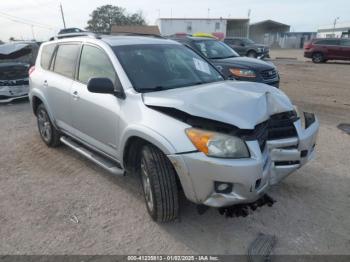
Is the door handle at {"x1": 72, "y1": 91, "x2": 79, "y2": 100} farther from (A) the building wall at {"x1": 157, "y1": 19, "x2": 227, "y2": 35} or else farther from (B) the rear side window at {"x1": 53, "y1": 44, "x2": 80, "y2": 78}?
(A) the building wall at {"x1": 157, "y1": 19, "x2": 227, "y2": 35}

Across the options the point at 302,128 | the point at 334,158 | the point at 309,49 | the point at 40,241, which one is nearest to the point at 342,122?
the point at 334,158

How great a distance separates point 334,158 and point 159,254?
3230 millimetres

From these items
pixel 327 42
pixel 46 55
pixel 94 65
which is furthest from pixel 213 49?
pixel 327 42

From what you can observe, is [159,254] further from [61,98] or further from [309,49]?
[309,49]

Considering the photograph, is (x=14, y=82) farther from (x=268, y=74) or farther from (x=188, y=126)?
(x=188, y=126)

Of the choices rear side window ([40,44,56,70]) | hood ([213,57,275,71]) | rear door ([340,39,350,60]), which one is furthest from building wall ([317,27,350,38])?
rear side window ([40,44,56,70])

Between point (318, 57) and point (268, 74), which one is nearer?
point (268, 74)

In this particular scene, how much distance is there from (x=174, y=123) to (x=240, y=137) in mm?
571

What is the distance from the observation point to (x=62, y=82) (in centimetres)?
445

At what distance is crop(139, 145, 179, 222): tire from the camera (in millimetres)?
2895

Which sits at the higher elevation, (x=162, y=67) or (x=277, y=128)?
(x=162, y=67)

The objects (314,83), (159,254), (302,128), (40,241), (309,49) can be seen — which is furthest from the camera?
(309,49)

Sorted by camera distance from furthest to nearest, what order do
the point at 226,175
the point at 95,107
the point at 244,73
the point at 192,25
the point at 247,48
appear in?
the point at 192,25 < the point at 247,48 < the point at 244,73 < the point at 95,107 < the point at 226,175

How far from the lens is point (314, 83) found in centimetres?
1213
